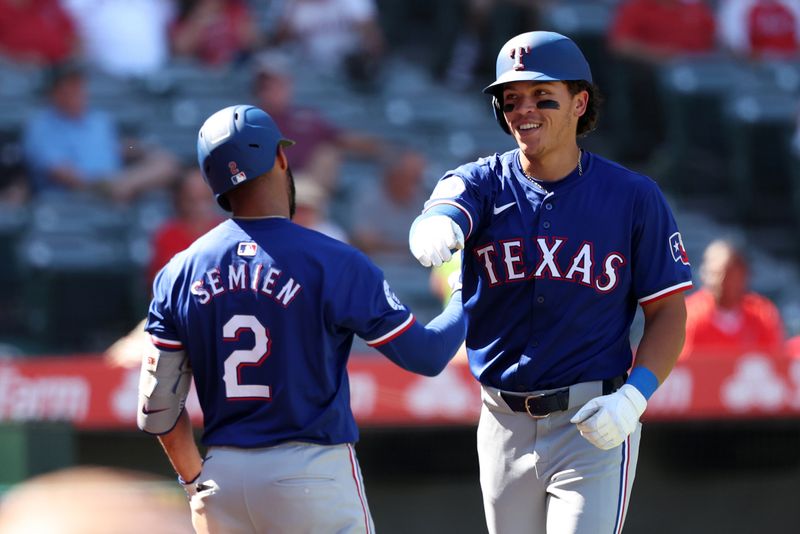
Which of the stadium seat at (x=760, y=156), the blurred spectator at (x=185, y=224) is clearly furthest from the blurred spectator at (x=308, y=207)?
the stadium seat at (x=760, y=156)

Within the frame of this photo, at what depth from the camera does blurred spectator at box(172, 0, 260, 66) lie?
8.98m

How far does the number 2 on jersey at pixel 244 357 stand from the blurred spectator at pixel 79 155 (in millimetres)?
4922

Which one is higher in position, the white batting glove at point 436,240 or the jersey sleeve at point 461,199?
the jersey sleeve at point 461,199

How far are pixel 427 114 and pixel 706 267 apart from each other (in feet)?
10.8

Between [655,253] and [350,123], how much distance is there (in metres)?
5.78

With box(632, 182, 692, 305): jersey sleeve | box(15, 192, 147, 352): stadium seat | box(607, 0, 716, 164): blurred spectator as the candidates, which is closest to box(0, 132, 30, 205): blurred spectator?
box(15, 192, 147, 352): stadium seat

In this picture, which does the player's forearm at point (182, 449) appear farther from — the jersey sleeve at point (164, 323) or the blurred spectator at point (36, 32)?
the blurred spectator at point (36, 32)

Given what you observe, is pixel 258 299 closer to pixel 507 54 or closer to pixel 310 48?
pixel 507 54

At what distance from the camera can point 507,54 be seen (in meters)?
3.49

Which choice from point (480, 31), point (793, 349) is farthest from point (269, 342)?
point (480, 31)

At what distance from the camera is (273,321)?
10.2 ft

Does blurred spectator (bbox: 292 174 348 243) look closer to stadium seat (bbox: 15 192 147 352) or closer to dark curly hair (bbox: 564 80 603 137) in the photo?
stadium seat (bbox: 15 192 147 352)

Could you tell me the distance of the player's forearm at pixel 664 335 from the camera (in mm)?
3473

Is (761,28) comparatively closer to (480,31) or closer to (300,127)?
(480,31)
